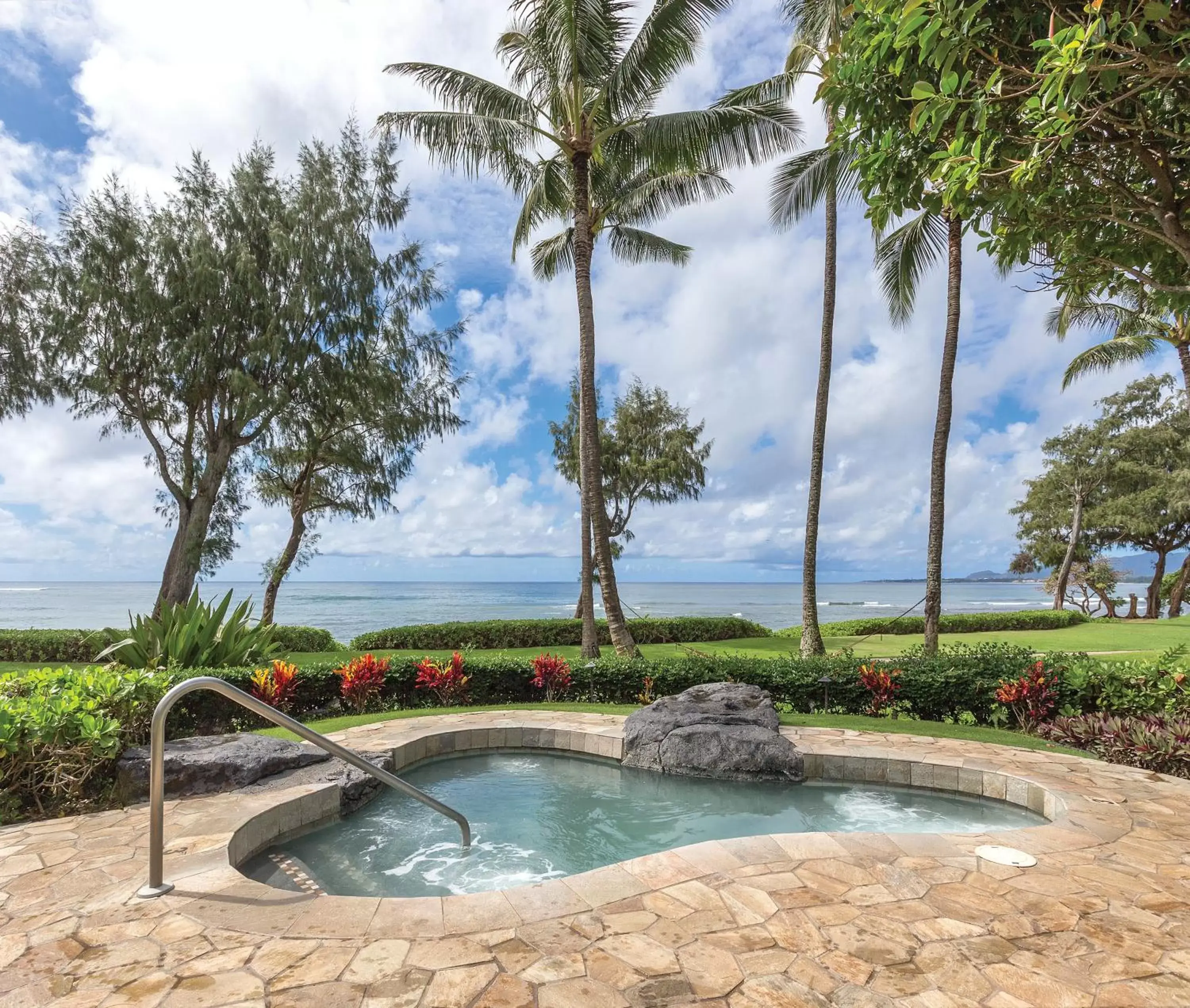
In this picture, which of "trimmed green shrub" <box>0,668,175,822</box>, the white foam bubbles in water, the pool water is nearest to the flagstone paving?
"trimmed green shrub" <box>0,668,175,822</box>

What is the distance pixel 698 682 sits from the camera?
31.5 feet

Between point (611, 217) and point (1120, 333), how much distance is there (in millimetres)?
15810

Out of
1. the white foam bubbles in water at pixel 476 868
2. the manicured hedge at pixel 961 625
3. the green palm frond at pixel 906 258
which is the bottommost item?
the manicured hedge at pixel 961 625

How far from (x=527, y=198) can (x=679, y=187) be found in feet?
12.4

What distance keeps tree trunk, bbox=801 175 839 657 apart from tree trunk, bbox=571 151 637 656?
380 cm

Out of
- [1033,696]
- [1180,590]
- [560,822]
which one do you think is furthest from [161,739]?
[1180,590]

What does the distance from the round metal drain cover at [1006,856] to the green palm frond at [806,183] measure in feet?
37.4

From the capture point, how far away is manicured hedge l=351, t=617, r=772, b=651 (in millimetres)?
18344

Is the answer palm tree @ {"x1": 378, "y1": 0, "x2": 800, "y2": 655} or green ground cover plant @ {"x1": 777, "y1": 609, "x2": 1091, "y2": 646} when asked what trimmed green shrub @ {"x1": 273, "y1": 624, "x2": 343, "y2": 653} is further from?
green ground cover plant @ {"x1": 777, "y1": 609, "x2": 1091, "y2": 646}

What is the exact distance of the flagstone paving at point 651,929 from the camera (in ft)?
8.67

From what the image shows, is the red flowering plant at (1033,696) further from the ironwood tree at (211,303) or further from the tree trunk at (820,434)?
the ironwood tree at (211,303)

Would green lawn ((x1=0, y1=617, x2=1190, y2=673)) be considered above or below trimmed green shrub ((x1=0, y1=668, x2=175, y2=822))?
below

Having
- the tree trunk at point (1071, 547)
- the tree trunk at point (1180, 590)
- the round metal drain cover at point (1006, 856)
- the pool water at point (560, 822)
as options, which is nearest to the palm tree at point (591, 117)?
the pool water at point (560, 822)

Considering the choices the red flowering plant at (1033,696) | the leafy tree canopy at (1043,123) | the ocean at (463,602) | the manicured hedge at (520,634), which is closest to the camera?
the leafy tree canopy at (1043,123)
